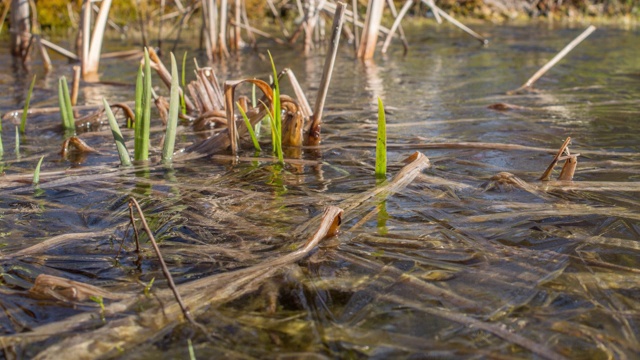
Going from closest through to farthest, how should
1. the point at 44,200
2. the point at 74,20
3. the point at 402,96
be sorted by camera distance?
the point at 44,200 < the point at 402,96 < the point at 74,20

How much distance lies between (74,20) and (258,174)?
31.7ft

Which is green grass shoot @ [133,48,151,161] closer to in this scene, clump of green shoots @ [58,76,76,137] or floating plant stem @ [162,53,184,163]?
floating plant stem @ [162,53,184,163]

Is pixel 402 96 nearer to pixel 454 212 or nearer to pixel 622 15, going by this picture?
pixel 454 212

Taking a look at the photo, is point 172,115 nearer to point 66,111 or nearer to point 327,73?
A: point 327,73

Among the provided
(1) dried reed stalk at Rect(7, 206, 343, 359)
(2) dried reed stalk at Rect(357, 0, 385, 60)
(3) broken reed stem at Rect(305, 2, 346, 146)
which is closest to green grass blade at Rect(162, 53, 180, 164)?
(3) broken reed stem at Rect(305, 2, 346, 146)

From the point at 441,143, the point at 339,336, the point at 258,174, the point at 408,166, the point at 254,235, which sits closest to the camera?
the point at 339,336

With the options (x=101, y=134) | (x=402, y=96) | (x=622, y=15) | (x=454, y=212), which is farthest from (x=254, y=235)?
(x=622, y=15)

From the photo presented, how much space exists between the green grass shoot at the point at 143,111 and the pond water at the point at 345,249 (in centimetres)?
8

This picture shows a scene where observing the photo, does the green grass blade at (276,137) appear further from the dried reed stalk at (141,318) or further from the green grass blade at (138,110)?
the dried reed stalk at (141,318)

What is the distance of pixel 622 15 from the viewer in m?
15.4

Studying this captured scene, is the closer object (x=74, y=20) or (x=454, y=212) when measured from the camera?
(x=454, y=212)

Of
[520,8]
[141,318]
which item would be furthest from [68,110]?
[520,8]

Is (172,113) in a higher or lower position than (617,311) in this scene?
higher

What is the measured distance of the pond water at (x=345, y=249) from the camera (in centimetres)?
120
